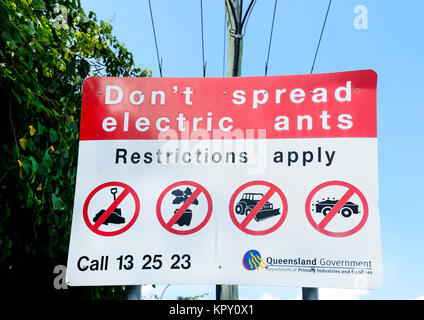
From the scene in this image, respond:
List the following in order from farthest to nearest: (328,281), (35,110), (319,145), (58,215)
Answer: (58,215) < (35,110) < (319,145) < (328,281)

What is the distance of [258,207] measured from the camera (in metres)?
2.45

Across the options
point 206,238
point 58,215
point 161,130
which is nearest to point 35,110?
point 58,215

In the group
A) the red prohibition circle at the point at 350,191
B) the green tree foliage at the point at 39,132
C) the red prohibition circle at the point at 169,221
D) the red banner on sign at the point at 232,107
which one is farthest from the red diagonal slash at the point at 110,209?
the green tree foliage at the point at 39,132

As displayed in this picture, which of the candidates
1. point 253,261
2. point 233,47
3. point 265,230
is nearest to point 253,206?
point 265,230

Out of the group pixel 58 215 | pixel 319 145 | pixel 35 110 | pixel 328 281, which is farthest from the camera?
pixel 58 215

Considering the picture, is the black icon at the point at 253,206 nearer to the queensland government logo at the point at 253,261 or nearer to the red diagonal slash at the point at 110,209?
the queensland government logo at the point at 253,261

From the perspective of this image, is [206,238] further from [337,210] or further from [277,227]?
[337,210]

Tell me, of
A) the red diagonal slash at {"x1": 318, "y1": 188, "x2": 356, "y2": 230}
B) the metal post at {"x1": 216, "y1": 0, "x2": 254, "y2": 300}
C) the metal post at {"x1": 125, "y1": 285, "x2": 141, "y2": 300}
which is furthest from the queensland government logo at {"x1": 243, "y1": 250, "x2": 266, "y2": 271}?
the metal post at {"x1": 216, "y1": 0, "x2": 254, "y2": 300}

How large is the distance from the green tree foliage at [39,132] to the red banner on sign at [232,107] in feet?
4.23

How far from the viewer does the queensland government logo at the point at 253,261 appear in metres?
2.37

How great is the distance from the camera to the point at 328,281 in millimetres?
2324

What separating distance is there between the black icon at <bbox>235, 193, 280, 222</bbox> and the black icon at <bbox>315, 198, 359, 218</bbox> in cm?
22
